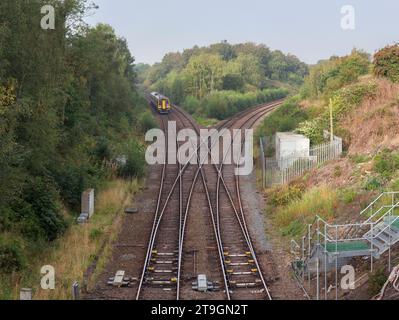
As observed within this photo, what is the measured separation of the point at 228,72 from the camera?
8362cm

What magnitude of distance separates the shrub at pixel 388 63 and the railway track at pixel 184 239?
12.2 metres

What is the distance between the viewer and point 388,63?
116ft

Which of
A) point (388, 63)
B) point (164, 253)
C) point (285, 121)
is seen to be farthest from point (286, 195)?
point (388, 63)

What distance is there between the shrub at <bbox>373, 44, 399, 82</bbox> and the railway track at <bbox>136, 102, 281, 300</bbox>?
12165mm

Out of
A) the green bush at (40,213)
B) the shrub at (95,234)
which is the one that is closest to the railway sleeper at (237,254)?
the shrub at (95,234)

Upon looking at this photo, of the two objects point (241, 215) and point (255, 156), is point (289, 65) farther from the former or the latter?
point (241, 215)

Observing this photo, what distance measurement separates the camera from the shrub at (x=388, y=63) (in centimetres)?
3503

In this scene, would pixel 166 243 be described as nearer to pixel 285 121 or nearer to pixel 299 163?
pixel 299 163

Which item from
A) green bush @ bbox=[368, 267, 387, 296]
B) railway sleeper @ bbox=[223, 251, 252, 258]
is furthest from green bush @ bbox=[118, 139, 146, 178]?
green bush @ bbox=[368, 267, 387, 296]

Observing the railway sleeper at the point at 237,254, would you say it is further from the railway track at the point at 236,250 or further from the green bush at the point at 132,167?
the green bush at the point at 132,167

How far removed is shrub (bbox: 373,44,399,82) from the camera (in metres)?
35.0

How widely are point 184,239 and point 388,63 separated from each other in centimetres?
2162
